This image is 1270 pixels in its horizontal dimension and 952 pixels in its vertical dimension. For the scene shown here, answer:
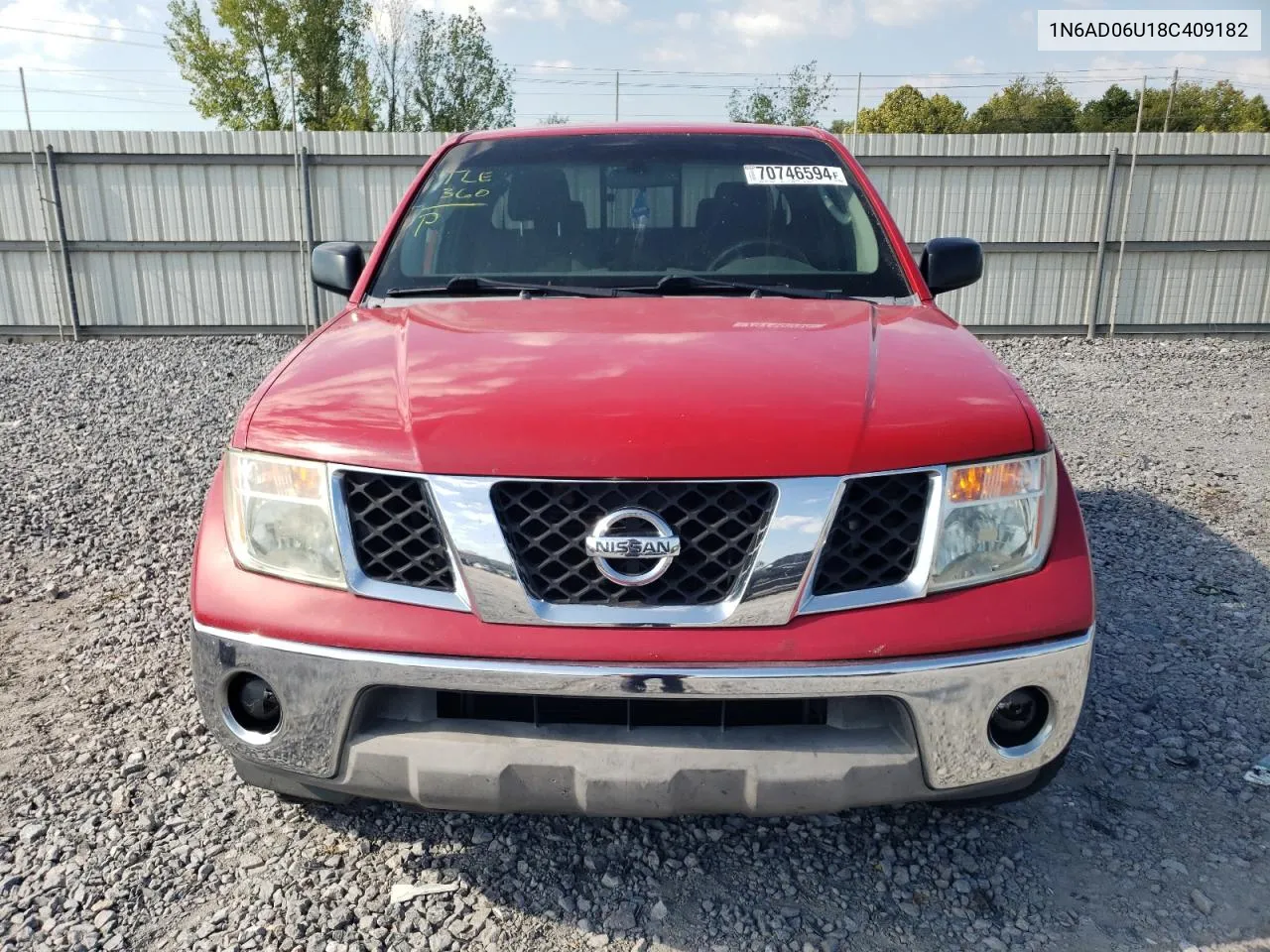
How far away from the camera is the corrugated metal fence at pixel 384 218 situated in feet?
37.8

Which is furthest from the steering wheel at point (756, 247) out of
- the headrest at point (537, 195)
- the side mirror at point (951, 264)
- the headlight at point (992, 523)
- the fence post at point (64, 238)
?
the fence post at point (64, 238)

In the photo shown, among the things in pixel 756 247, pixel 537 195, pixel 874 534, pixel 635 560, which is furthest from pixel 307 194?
pixel 874 534

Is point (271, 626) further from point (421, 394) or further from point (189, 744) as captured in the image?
point (189, 744)

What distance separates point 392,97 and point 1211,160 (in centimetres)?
3223

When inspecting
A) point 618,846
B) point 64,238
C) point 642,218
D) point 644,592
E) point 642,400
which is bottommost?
point 618,846

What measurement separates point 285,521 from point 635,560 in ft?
2.29

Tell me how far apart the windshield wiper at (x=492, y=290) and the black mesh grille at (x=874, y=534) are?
1.15 metres

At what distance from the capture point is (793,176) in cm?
314

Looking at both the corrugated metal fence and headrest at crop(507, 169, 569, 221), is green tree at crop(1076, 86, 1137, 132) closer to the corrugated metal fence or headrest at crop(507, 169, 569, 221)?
the corrugated metal fence

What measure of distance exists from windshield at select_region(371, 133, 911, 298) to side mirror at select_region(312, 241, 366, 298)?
17 cm

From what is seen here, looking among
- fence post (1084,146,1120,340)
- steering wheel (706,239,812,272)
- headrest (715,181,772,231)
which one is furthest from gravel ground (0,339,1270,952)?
fence post (1084,146,1120,340)

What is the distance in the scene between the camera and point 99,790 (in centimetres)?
249

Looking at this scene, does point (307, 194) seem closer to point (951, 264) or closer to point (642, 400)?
point (951, 264)

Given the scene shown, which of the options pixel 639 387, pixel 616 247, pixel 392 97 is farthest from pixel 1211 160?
pixel 392 97
